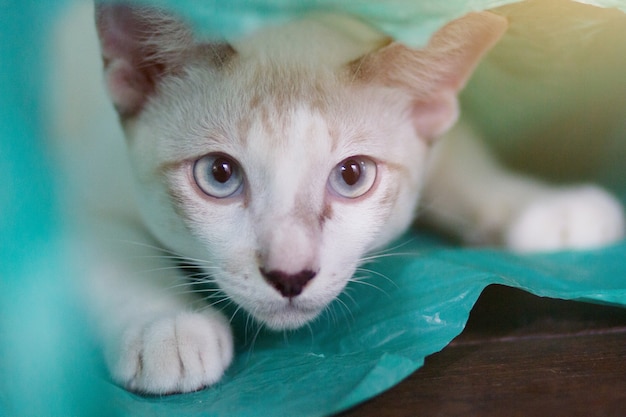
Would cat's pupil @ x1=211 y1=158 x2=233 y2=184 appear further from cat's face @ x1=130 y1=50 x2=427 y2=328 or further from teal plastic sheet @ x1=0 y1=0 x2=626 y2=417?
teal plastic sheet @ x1=0 y1=0 x2=626 y2=417

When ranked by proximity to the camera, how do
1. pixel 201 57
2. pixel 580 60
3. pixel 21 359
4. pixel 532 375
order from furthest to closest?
pixel 580 60 → pixel 201 57 → pixel 532 375 → pixel 21 359

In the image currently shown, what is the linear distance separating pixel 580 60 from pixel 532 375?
695 mm

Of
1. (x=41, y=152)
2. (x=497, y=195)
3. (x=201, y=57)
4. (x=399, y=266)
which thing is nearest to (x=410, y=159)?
(x=399, y=266)

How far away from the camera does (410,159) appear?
119 cm

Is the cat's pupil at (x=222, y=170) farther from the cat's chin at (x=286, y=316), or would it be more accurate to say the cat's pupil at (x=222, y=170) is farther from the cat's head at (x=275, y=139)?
the cat's chin at (x=286, y=316)

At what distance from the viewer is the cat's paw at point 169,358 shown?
0.90 meters

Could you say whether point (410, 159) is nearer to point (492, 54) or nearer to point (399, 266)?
point (399, 266)

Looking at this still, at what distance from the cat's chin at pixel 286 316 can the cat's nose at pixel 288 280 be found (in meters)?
0.03

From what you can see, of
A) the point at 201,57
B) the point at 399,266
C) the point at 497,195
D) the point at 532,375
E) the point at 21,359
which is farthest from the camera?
the point at 497,195

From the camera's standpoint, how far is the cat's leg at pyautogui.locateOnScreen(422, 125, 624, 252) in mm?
1256

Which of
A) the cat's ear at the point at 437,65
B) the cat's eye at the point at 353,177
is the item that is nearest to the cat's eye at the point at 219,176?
the cat's eye at the point at 353,177

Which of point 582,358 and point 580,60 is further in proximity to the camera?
point 580,60

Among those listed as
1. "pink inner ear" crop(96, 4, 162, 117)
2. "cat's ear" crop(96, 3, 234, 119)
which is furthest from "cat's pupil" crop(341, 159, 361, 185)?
"pink inner ear" crop(96, 4, 162, 117)

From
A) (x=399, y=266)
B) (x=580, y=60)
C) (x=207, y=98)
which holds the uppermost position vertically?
(x=580, y=60)
